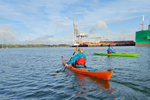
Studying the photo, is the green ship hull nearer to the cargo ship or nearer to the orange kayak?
the cargo ship

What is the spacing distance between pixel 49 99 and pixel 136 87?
4.64m

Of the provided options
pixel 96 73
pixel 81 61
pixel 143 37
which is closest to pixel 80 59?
pixel 81 61

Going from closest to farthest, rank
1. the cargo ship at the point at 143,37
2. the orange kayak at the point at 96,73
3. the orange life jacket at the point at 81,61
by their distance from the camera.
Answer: the orange kayak at the point at 96,73
the orange life jacket at the point at 81,61
the cargo ship at the point at 143,37

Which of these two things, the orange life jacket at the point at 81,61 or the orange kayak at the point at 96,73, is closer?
the orange kayak at the point at 96,73

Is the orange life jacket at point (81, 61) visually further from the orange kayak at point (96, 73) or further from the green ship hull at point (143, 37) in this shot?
the green ship hull at point (143, 37)

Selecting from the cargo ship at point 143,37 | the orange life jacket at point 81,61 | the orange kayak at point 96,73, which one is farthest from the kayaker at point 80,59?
the cargo ship at point 143,37

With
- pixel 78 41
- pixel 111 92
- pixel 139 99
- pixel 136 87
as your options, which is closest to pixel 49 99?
pixel 111 92

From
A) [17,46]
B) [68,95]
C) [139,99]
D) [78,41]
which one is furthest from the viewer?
[17,46]

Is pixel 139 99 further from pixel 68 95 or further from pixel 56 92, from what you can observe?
pixel 56 92

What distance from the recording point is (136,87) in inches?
247

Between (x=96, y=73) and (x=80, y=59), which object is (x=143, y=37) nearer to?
(x=80, y=59)

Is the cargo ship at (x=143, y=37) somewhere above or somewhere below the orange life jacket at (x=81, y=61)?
above

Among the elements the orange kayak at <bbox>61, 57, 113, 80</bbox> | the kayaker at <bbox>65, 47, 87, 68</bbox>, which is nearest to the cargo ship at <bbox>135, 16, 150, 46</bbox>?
the kayaker at <bbox>65, 47, 87, 68</bbox>

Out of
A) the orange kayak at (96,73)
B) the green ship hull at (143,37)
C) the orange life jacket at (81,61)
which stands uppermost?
the green ship hull at (143,37)
